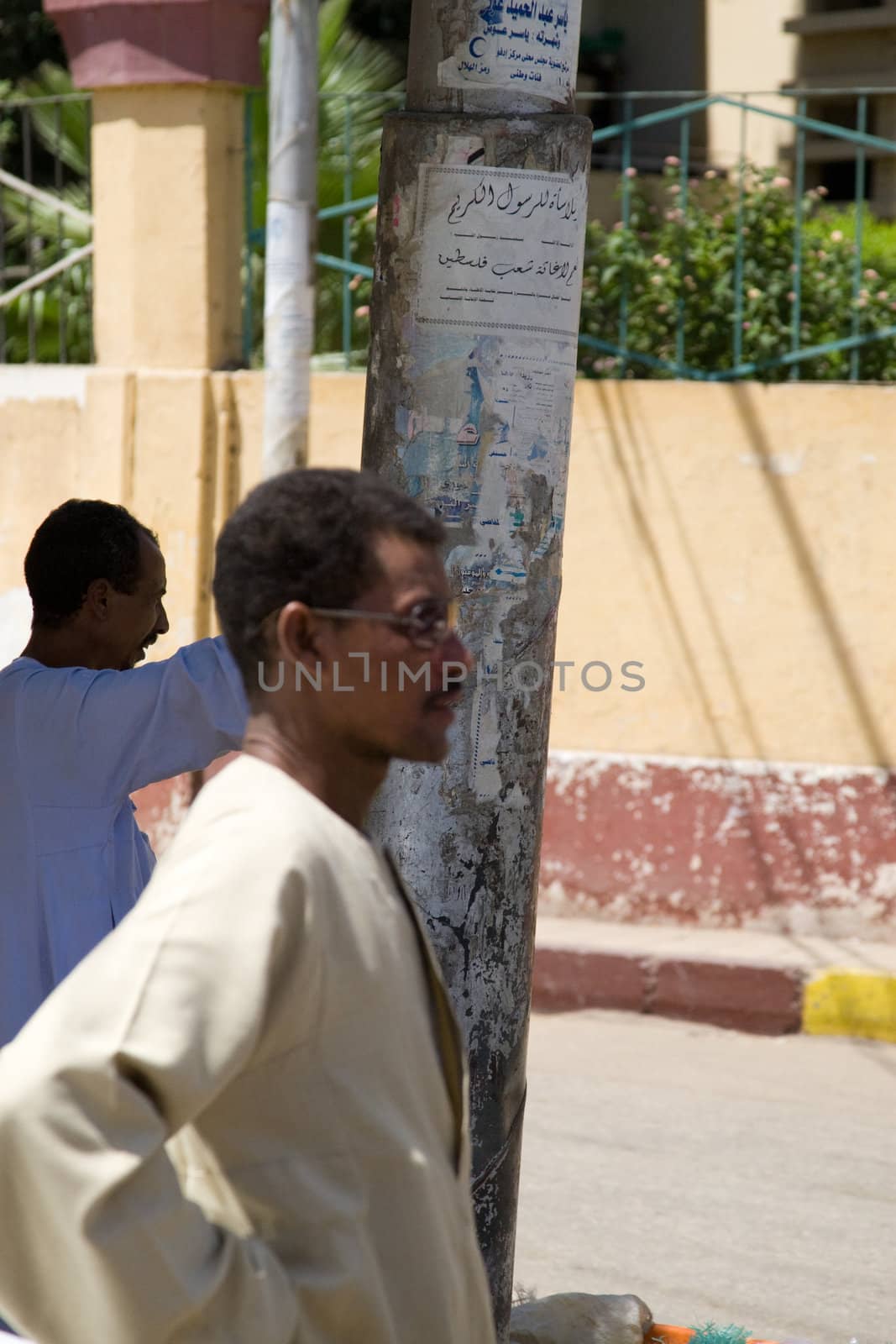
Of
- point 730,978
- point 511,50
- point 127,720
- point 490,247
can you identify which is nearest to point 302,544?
point 127,720

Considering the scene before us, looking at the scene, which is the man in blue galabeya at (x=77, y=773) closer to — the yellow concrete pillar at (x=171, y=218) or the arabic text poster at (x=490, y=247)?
the arabic text poster at (x=490, y=247)

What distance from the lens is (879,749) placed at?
5.74m

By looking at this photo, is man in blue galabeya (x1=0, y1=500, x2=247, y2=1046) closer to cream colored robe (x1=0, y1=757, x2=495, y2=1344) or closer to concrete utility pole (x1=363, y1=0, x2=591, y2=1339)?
concrete utility pole (x1=363, y1=0, x2=591, y2=1339)

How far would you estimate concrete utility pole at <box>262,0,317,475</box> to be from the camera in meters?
6.11

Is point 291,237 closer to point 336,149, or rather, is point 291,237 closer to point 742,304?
point 742,304

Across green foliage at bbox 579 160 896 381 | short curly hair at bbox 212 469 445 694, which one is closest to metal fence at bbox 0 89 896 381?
green foliage at bbox 579 160 896 381

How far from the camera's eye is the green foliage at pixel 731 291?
627cm

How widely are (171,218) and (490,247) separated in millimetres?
4129

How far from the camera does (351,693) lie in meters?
1.44

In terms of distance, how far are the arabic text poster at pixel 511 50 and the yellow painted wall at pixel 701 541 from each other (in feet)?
11.2

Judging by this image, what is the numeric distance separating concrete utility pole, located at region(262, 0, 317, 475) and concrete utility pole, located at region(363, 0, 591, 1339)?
3570 millimetres

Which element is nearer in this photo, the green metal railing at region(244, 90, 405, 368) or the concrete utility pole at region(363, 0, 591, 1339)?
the concrete utility pole at region(363, 0, 591, 1339)

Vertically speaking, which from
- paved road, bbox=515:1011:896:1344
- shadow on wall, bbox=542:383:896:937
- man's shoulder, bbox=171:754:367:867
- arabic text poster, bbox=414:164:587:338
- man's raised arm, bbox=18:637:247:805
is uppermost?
arabic text poster, bbox=414:164:587:338

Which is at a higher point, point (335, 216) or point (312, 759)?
point (335, 216)
